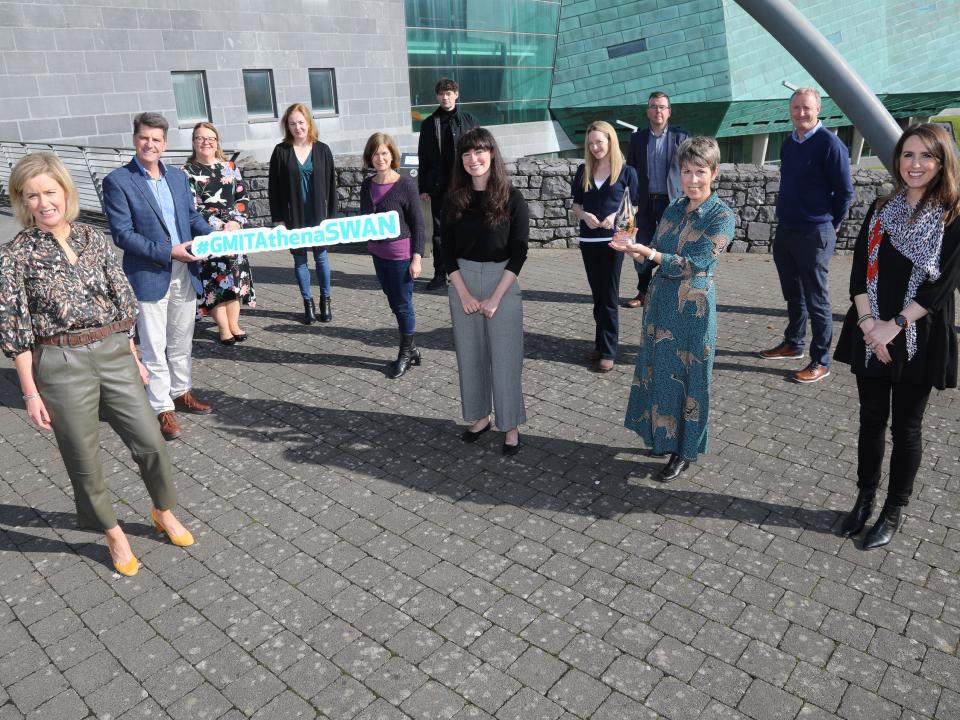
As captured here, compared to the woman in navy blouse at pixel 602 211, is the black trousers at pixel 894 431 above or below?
below

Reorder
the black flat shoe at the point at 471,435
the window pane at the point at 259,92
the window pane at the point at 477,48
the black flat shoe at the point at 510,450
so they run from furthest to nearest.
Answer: the window pane at the point at 477,48 < the window pane at the point at 259,92 < the black flat shoe at the point at 471,435 < the black flat shoe at the point at 510,450

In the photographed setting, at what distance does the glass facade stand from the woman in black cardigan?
19.6 m

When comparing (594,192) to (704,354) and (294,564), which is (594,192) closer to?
(704,354)

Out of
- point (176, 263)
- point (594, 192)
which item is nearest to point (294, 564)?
point (176, 263)

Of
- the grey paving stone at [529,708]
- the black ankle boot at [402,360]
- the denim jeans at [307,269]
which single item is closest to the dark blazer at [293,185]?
the denim jeans at [307,269]

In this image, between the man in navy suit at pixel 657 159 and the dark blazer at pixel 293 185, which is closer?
the dark blazer at pixel 293 185

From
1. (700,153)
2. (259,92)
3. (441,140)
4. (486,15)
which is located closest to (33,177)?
(700,153)

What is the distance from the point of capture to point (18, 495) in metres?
4.60

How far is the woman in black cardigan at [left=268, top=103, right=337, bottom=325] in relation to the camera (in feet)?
22.6

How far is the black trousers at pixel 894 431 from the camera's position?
3832 millimetres

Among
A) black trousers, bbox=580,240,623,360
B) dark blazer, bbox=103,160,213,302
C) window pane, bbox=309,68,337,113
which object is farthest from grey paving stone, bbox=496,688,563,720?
window pane, bbox=309,68,337,113

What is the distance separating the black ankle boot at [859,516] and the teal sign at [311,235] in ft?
12.6

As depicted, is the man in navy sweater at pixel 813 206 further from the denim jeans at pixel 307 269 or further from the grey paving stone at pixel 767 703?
the denim jeans at pixel 307 269

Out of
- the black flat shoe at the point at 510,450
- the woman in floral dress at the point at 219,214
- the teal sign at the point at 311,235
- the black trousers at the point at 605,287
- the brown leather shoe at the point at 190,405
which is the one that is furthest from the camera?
the woman in floral dress at the point at 219,214
